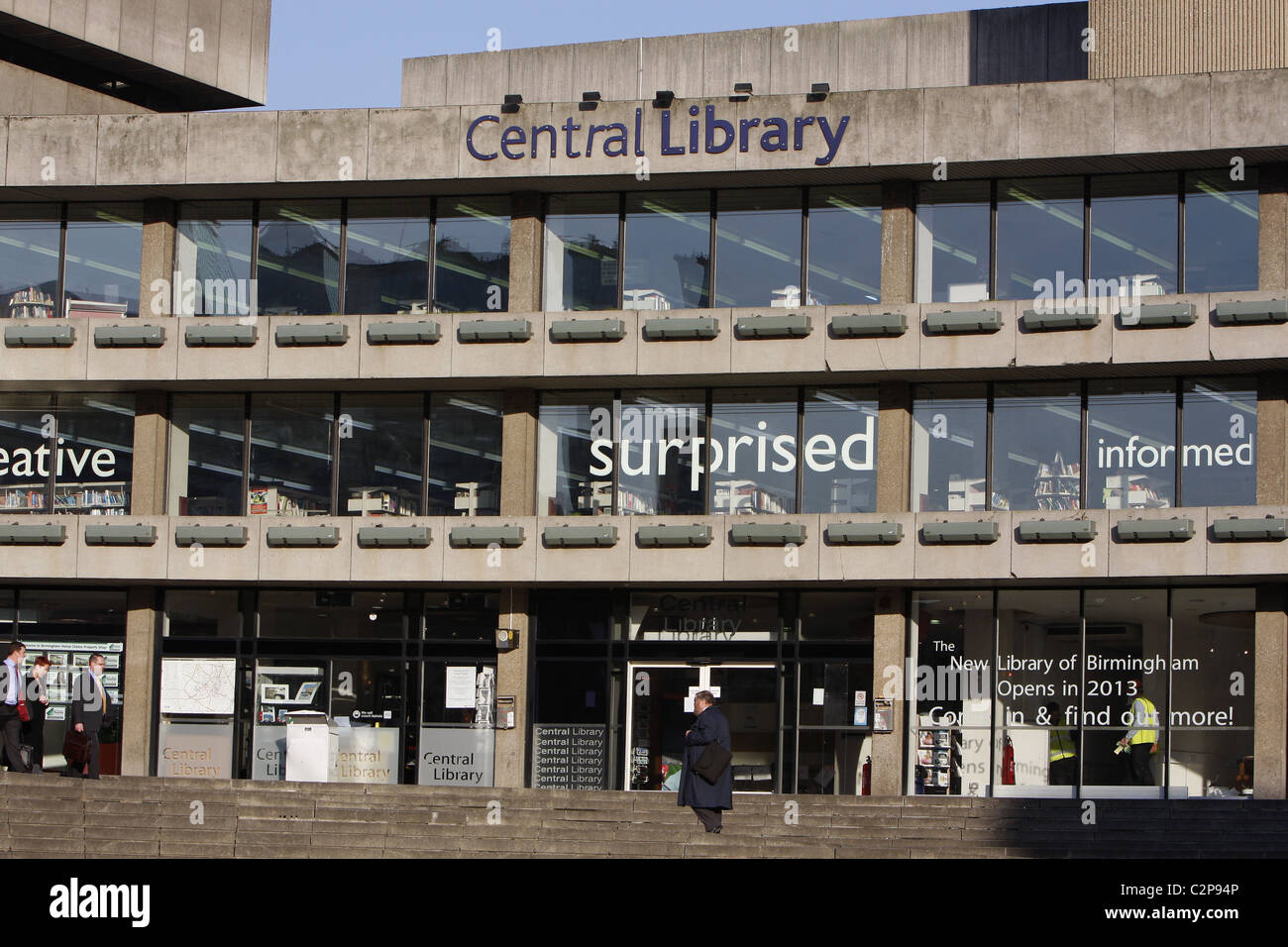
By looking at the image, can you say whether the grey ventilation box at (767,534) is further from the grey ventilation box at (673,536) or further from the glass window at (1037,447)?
the glass window at (1037,447)

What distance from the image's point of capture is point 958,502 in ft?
92.1

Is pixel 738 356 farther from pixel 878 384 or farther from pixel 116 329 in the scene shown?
pixel 116 329

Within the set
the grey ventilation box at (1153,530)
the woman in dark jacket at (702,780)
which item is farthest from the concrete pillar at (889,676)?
the woman in dark jacket at (702,780)

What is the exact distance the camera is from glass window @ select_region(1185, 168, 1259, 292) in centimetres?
2736

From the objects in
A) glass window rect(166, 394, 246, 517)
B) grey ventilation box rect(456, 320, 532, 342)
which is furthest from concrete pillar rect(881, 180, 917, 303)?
glass window rect(166, 394, 246, 517)

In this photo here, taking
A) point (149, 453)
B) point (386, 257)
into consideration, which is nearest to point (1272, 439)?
point (386, 257)

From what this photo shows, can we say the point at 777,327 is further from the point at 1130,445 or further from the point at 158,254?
the point at 158,254

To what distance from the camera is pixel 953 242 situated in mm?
28500

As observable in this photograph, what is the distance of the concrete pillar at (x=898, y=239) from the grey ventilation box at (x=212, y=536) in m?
10.9

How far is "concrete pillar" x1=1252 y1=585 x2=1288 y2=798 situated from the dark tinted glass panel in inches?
340

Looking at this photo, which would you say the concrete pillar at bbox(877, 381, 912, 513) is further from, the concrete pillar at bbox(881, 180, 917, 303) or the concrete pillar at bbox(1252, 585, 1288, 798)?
the concrete pillar at bbox(1252, 585, 1288, 798)

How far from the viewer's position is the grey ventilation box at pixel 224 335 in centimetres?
2931

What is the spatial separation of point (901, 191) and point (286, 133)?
32.6ft
